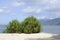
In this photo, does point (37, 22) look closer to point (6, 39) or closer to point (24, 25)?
point (24, 25)

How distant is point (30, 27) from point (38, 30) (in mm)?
1061

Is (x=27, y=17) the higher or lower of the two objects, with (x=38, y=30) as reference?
higher

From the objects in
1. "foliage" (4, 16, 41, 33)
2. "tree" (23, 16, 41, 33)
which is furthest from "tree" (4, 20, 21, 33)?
"tree" (23, 16, 41, 33)

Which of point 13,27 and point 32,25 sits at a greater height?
point 32,25

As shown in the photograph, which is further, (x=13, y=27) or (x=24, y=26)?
(x=24, y=26)

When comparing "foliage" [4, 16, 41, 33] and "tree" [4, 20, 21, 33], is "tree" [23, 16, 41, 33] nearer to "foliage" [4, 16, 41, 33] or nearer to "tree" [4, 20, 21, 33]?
"foliage" [4, 16, 41, 33]

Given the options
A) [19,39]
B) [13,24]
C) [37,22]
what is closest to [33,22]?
[37,22]

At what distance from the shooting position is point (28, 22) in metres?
21.7

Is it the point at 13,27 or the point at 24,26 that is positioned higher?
the point at 24,26

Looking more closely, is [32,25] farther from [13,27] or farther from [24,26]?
[13,27]

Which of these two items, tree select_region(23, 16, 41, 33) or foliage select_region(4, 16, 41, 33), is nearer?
tree select_region(23, 16, 41, 33)

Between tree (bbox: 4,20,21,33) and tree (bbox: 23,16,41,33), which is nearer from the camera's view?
tree (bbox: 23,16,41,33)

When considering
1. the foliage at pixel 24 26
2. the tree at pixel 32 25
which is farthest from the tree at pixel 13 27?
the tree at pixel 32 25

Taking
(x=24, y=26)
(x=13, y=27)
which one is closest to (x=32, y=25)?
(x=24, y=26)
